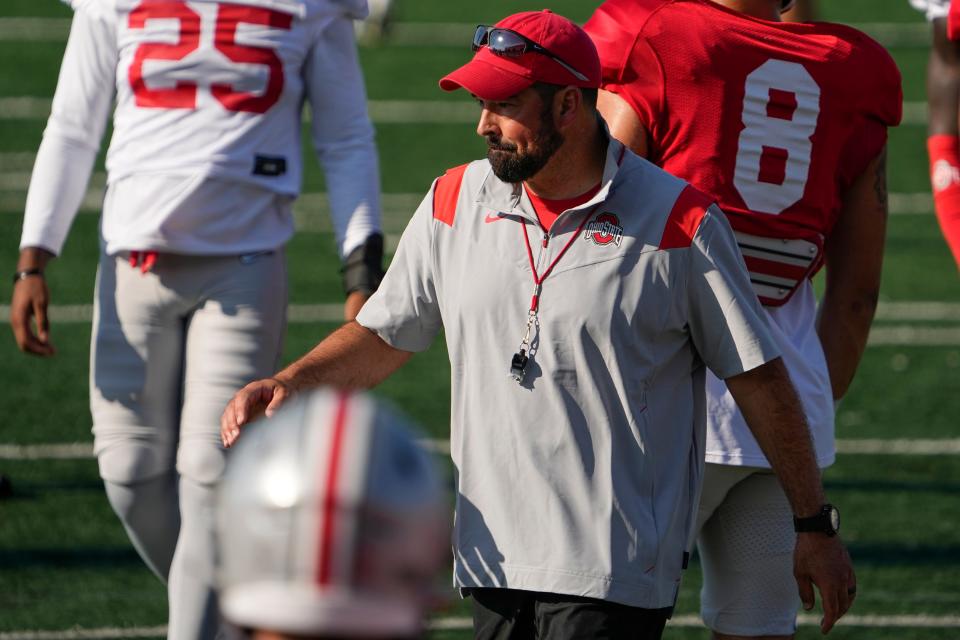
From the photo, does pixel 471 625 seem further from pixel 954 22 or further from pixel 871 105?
pixel 954 22

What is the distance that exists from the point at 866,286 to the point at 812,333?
0.19m

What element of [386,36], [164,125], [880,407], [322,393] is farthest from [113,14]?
[386,36]

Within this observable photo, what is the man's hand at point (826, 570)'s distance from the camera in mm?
3377

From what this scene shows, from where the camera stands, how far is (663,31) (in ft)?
12.5

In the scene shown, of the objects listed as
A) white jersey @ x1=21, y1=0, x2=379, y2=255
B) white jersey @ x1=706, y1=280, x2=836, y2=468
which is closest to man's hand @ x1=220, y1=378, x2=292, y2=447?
white jersey @ x1=706, y1=280, x2=836, y2=468

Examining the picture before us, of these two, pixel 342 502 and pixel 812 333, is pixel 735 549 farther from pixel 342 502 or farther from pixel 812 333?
pixel 342 502

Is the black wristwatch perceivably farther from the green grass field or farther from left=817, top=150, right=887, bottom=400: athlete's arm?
the green grass field

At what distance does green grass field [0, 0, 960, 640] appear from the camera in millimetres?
5562

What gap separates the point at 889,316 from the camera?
31.5 ft

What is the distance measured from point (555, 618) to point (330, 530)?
74.9 inches

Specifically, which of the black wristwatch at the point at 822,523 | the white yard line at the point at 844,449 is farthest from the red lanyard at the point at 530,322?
the white yard line at the point at 844,449

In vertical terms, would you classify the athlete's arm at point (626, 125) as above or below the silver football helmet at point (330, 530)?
below

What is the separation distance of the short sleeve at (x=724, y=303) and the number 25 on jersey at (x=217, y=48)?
1.51m

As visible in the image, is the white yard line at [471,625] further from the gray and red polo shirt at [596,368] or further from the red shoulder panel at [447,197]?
the red shoulder panel at [447,197]
